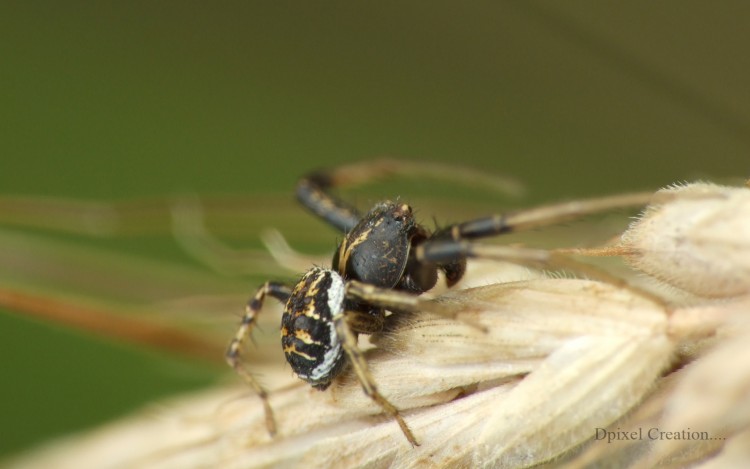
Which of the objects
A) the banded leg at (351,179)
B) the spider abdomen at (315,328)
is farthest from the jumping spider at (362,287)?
the banded leg at (351,179)

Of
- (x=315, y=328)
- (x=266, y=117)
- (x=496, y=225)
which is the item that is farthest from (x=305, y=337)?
(x=266, y=117)

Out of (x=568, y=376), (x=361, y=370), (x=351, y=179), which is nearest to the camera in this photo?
(x=568, y=376)

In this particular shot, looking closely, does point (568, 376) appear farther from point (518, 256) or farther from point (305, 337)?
point (305, 337)

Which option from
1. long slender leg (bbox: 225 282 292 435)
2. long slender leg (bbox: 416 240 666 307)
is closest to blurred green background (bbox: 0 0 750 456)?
long slender leg (bbox: 225 282 292 435)

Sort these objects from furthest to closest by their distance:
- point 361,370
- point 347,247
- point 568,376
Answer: point 347,247, point 361,370, point 568,376

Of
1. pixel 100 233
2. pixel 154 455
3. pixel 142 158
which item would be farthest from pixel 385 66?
pixel 154 455

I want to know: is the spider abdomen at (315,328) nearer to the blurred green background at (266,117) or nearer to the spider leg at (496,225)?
the spider leg at (496,225)

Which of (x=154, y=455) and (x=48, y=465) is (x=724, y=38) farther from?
(x=48, y=465)

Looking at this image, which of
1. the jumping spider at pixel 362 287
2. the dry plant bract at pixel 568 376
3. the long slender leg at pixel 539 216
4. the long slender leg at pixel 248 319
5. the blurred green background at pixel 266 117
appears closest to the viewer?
the dry plant bract at pixel 568 376
